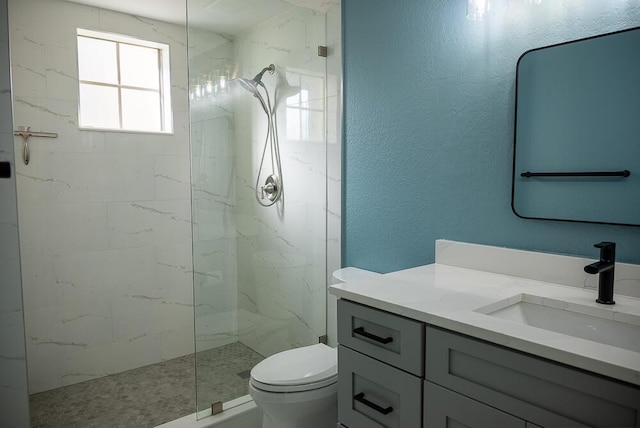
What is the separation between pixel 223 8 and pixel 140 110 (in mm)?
1319

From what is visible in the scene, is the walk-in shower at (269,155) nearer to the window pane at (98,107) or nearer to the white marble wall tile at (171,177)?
the white marble wall tile at (171,177)

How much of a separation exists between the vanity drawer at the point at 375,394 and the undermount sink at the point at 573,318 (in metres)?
0.33

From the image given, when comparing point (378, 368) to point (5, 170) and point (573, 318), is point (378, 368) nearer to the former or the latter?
point (573, 318)

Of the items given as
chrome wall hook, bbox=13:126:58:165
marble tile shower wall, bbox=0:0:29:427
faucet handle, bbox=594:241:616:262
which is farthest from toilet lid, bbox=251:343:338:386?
chrome wall hook, bbox=13:126:58:165

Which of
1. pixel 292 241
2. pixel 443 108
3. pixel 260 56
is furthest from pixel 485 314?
pixel 260 56

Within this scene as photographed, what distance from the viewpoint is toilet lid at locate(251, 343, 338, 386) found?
6.07ft

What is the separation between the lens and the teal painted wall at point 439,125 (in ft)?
5.20

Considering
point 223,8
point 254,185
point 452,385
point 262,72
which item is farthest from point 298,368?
point 223,8

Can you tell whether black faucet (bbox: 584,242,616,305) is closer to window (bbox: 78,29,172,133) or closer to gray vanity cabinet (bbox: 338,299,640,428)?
gray vanity cabinet (bbox: 338,299,640,428)

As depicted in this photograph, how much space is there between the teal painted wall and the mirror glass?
46 millimetres

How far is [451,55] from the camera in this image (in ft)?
6.23

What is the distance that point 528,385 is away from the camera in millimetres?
1059

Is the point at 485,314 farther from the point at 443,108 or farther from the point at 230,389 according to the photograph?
the point at 230,389

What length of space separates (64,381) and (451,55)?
300 cm
